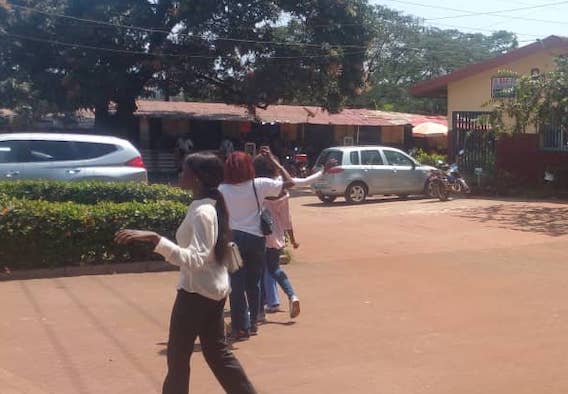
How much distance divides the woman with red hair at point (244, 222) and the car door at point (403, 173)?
581 inches

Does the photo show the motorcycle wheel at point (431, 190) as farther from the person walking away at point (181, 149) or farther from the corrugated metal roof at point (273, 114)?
the person walking away at point (181, 149)

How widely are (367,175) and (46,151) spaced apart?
9.33 meters

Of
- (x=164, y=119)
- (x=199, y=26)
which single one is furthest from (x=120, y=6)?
(x=164, y=119)

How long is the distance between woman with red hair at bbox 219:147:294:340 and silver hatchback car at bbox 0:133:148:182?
25.4 feet

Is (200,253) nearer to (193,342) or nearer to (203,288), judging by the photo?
(203,288)

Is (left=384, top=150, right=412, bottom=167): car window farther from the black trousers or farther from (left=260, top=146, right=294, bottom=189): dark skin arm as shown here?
the black trousers

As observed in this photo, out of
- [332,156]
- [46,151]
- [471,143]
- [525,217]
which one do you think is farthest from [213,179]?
[471,143]

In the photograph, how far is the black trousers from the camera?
4.68 metres

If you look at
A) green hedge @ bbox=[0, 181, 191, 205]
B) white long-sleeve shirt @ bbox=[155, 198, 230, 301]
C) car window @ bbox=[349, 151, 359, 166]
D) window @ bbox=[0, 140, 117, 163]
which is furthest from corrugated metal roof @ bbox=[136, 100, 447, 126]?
white long-sleeve shirt @ bbox=[155, 198, 230, 301]

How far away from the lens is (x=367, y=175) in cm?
2125

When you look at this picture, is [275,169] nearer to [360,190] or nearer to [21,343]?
[21,343]

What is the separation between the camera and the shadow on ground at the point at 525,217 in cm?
1562

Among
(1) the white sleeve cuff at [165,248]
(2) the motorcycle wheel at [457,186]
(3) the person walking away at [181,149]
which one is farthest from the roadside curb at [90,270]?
(3) the person walking away at [181,149]

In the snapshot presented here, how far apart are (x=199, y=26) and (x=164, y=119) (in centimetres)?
745
